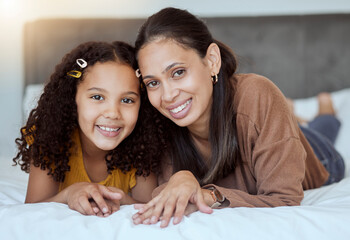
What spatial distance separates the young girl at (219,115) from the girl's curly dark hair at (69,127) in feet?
0.29

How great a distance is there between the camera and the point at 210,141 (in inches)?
56.0

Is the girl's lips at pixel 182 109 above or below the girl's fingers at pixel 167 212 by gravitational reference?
above

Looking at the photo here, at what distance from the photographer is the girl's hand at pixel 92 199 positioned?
1.05m

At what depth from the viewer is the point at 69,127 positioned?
4.83ft

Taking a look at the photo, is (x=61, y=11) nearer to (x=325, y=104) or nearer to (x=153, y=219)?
(x=325, y=104)

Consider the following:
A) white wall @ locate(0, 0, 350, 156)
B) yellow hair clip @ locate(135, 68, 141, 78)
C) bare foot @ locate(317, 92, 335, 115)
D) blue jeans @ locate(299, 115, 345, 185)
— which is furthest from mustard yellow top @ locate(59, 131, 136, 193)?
white wall @ locate(0, 0, 350, 156)

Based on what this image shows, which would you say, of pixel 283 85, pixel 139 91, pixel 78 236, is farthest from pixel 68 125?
pixel 283 85

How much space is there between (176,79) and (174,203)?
1.53ft

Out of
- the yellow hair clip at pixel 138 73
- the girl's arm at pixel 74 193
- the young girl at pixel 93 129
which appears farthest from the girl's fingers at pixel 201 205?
the yellow hair clip at pixel 138 73

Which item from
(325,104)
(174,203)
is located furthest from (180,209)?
(325,104)

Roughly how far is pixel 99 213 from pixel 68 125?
518 millimetres

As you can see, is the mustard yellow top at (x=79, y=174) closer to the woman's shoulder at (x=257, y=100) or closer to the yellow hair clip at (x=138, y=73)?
the yellow hair clip at (x=138, y=73)

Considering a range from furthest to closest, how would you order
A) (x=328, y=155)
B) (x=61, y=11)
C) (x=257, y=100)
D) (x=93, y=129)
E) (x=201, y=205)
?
(x=61, y=11) < (x=328, y=155) < (x=93, y=129) < (x=257, y=100) < (x=201, y=205)

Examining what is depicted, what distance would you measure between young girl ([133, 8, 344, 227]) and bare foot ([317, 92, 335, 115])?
1.23 m
